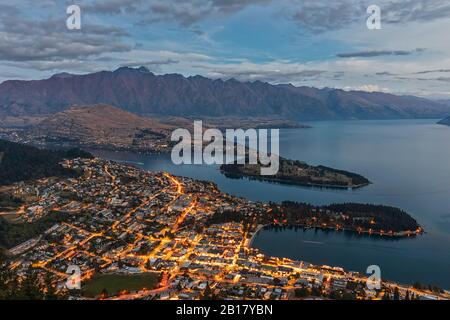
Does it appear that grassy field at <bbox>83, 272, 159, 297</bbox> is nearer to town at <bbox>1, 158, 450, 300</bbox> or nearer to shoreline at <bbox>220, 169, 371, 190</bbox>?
town at <bbox>1, 158, 450, 300</bbox>

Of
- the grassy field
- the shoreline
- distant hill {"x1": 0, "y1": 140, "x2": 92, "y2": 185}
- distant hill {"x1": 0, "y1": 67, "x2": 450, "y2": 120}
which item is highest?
distant hill {"x1": 0, "y1": 67, "x2": 450, "y2": 120}

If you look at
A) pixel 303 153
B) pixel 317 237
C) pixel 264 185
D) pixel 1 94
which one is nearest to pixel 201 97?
pixel 1 94

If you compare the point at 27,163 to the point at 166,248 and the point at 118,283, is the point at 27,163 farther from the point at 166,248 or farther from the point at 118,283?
the point at 118,283

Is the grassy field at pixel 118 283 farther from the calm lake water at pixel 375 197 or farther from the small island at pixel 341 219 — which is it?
the small island at pixel 341 219

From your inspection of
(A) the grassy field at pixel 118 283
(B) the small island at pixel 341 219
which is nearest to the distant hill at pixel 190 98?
(B) the small island at pixel 341 219

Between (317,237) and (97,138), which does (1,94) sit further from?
(317,237)

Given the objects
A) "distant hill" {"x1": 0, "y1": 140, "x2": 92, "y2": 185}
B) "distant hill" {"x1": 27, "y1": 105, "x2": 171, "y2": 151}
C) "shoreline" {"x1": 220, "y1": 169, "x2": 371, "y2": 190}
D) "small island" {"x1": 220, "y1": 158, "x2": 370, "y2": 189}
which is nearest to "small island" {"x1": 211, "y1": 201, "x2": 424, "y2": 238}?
"shoreline" {"x1": 220, "y1": 169, "x2": 371, "y2": 190}

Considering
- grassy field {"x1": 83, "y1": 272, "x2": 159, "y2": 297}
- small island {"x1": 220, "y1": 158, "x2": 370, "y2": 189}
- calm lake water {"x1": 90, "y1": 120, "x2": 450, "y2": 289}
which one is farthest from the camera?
small island {"x1": 220, "y1": 158, "x2": 370, "y2": 189}
